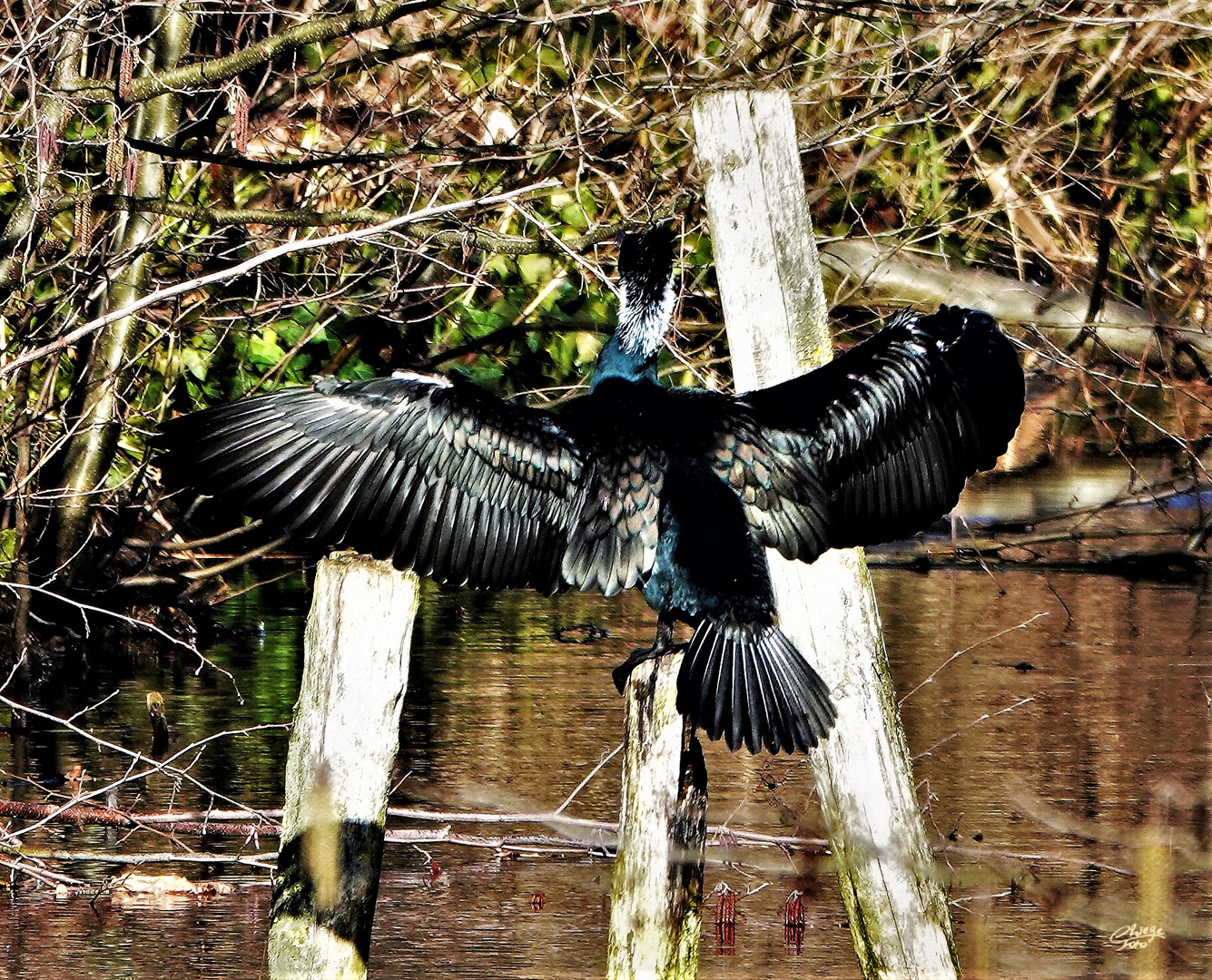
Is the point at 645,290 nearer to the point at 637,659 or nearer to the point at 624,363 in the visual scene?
the point at 624,363

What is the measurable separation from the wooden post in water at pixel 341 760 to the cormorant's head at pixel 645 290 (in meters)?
0.91

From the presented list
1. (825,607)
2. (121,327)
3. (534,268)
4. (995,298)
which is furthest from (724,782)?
(995,298)

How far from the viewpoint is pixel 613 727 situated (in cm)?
664

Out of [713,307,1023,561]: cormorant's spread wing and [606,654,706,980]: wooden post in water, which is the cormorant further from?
[606,654,706,980]: wooden post in water

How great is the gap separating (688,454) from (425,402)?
601mm

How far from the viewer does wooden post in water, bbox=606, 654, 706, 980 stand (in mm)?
3367

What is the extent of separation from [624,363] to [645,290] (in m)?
0.19

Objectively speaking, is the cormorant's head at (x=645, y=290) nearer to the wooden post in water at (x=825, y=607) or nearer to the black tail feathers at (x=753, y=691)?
the wooden post in water at (x=825, y=607)

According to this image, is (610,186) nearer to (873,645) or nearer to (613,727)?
(613,727)

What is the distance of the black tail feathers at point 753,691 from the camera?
352cm

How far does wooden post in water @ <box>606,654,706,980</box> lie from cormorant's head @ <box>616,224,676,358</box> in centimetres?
111

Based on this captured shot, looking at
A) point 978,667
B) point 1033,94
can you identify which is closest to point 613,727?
point 978,667

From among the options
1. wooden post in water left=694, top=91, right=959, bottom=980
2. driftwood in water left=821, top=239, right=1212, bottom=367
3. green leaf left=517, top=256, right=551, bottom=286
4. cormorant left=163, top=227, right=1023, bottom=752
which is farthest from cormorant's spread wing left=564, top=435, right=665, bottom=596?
green leaf left=517, top=256, right=551, bottom=286

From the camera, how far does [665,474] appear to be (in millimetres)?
3838
